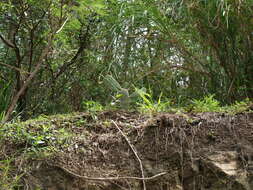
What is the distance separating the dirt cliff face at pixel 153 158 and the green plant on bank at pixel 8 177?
0.04 metres

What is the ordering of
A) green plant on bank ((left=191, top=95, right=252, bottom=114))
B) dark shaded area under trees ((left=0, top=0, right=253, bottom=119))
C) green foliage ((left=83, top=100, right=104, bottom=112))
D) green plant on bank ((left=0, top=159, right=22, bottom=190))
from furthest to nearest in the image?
dark shaded area under trees ((left=0, top=0, right=253, bottom=119)) → green foliage ((left=83, top=100, right=104, bottom=112)) → green plant on bank ((left=191, top=95, right=252, bottom=114)) → green plant on bank ((left=0, top=159, right=22, bottom=190))

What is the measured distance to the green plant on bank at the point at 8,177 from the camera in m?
1.84

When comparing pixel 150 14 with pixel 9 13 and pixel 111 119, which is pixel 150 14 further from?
pixel 9 13

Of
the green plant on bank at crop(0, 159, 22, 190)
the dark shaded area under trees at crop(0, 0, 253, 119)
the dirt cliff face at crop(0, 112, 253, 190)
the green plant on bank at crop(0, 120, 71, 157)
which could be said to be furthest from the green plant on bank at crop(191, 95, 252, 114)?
the green plant on bank at crop(0, 159, 22, 190)

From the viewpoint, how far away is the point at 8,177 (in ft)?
6.32

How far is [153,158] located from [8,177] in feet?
2.88

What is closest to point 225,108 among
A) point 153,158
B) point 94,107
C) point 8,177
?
point 153,158

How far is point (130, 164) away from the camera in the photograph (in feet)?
7.07

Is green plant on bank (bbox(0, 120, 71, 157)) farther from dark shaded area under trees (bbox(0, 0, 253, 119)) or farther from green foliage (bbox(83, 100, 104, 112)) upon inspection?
dark shaded area under trees (bbox(0, 0, 253, 119))

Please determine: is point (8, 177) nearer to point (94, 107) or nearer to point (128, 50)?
point (94, 107)

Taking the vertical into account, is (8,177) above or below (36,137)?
below

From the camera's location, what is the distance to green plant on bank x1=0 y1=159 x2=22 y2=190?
6.04 feet

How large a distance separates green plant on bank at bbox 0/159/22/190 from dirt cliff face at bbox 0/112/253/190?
1.8 inches

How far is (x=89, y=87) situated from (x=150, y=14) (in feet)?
5.20
